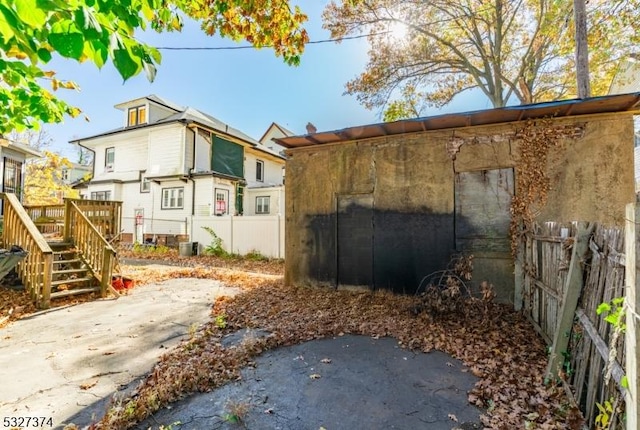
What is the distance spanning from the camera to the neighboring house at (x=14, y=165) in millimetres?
12020

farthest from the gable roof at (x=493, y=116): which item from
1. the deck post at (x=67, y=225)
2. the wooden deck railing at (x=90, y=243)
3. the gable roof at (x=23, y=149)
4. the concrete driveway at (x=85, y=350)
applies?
the gable roof at (x=23, y=149)

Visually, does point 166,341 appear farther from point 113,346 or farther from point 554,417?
point 554,417

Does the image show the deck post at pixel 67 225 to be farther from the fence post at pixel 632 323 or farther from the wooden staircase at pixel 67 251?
the fence post at pixel 632 323

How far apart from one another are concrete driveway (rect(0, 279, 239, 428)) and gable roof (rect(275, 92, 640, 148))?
14.6 feet

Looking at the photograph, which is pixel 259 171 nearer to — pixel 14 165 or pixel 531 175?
pixel 14 165

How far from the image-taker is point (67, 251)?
698 cm

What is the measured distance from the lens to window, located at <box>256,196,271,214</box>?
1891 cm

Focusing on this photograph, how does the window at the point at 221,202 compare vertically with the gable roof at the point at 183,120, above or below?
below

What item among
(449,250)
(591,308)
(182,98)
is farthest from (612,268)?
(182,98)

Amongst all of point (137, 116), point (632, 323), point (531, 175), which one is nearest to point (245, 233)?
point (531, 175)

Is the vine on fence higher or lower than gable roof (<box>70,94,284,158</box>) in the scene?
lower

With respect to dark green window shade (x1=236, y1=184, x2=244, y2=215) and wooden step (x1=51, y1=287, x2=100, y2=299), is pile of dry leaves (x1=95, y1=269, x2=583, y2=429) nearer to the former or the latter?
wooden step (x1=51, y1=287, x2=100, y2=299)

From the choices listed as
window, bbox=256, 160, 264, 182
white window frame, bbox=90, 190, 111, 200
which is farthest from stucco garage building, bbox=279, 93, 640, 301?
white window frame, bbox=90, 190, 111, 200

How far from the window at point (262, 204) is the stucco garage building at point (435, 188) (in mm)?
11734
